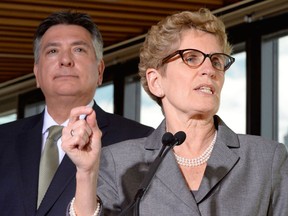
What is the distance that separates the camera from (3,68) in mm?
10758

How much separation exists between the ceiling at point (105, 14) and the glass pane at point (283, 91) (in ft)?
1.84

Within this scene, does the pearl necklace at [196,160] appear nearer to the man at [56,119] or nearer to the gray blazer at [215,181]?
the gray blazer at [215,181]

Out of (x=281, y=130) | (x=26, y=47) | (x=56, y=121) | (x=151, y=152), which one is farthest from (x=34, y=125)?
(x=26, y=47)

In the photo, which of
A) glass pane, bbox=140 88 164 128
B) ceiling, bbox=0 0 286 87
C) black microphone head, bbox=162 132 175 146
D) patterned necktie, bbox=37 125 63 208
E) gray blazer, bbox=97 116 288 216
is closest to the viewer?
black microphone head, bbox=162 132 175 146

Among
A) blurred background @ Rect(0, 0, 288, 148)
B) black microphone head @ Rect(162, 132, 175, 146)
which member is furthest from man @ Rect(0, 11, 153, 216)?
blurred background @ Rect(0, 0, 288, 148)

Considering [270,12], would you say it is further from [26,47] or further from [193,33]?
[193,33]

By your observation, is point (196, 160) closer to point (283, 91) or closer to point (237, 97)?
point (283, 91)

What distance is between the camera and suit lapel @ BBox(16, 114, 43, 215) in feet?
11.9

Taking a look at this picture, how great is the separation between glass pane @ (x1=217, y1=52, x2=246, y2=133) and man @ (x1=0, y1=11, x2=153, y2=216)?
155 inches

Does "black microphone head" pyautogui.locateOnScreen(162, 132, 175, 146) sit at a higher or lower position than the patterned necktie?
higher

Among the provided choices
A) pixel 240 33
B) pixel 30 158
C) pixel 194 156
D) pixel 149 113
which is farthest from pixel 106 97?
pixel 194 156

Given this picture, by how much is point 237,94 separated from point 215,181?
523cm

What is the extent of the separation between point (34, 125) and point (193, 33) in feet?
4.40

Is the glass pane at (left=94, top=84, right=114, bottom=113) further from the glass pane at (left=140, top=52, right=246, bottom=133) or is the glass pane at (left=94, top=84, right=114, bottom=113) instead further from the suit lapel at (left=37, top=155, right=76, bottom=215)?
the suit lapel at (left=37, top=155, right=76, bottom=215)
